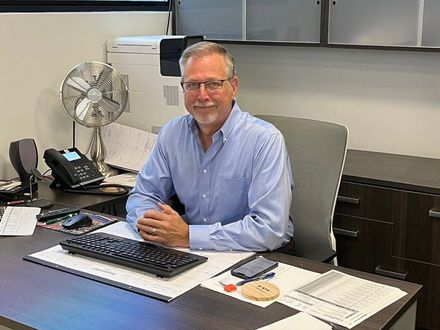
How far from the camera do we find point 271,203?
2.13 meters

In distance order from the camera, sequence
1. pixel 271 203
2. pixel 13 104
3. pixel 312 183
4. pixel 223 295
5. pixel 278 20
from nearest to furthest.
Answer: pixel 223 295 < pixel 271 203 < pixel 312 183 < pixel 13 104 < pixel 278 20

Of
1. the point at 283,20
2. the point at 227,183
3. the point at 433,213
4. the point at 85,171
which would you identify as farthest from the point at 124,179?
the point at 433,213

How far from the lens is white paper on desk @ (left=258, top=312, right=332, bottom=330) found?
152 cm

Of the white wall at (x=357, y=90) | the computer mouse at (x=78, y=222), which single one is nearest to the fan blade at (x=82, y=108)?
the computer mouse at (x=78, y=222)

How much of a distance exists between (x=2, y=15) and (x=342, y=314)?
2.10 meters

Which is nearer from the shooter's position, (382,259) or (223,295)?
(223,295)

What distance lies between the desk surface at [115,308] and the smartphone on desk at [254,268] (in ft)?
0.41

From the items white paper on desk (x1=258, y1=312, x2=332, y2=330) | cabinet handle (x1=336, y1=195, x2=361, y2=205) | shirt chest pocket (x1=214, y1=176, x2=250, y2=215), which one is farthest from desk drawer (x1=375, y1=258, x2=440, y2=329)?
white paper on desk (x1=258, y1=312, x2=332, y2=330)

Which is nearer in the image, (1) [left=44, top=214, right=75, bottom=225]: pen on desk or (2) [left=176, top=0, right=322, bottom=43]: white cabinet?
(1) [left=44, top=214, right=75, bottom=225]: pen on desk

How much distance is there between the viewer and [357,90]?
3.49 m

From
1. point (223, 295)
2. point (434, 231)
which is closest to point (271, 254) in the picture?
point (223, 295)

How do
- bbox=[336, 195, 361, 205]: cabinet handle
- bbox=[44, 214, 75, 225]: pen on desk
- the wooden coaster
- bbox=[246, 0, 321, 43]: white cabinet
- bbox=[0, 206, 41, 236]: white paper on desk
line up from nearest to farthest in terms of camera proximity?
the wooden coaster → bbox=[0, 206, 41, 236]: white paper on desk → bbox=[44, 214, 75, 225]: pen on desk → bbox=[336, 195, 361, 205]: cabinet handle → bbox=[246, 0, 321, 43]: white cabinet

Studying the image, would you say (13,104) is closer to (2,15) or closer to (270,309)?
(2,15)

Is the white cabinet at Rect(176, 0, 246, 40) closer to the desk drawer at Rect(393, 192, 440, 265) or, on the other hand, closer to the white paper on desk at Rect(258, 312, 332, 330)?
the desk drawer at Rect(393, 192, 440, 265)
